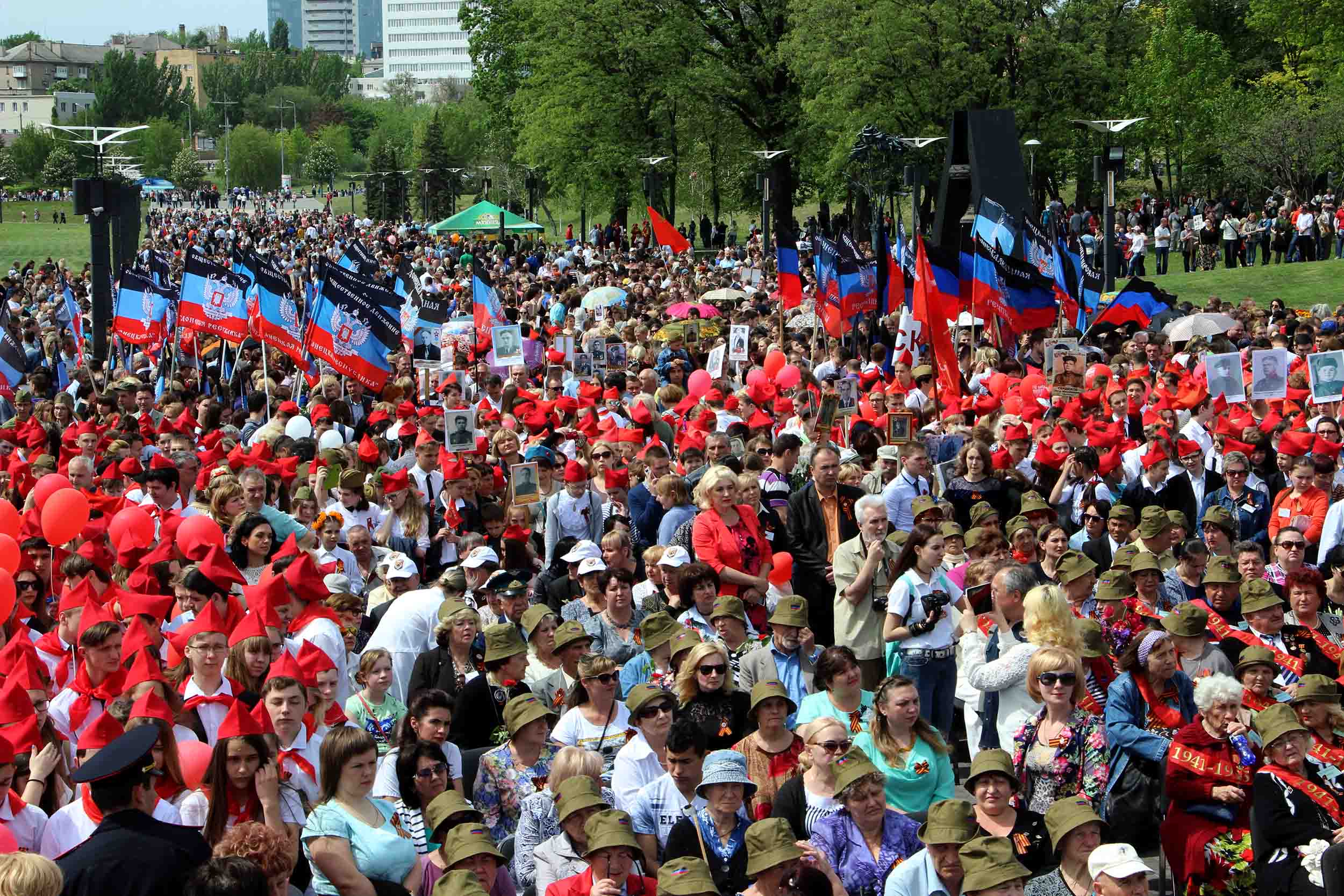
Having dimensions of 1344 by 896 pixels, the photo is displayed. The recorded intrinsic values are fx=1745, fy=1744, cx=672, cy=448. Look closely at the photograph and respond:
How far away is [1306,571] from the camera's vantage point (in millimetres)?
9180

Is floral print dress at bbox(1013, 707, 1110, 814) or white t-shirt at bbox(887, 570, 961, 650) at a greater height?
white t-shirt at bbox(887, 570, 961, 650)

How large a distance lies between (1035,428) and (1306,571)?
12.3ft

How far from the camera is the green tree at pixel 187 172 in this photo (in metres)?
138

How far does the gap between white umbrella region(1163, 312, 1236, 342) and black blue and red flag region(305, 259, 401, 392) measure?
8589 mm

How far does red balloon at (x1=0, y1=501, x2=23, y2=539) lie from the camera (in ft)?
35.4

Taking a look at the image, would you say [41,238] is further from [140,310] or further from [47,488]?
[47,488]

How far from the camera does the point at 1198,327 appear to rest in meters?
19.6

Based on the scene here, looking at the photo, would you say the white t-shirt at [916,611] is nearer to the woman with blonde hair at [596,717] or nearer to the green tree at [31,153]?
the woman with blonde hair at [596,717]

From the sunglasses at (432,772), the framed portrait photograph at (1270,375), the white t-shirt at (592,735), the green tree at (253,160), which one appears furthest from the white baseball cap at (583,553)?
the green tree at (253,160)

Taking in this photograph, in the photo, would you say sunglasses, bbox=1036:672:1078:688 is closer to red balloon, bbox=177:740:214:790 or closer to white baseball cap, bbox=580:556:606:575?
white baseball cap, bbox=580:556:606:575

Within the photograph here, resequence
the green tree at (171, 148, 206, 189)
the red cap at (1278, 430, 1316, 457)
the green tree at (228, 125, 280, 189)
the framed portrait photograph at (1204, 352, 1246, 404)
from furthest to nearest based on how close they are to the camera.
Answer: the green tree at (228, 125, 280, 189)
the green tree at (171, 148, 206, 189)
the framed portrait photograph at (1204, 352, 1246, 404)
the red cap at (1278, 430, 1316, 457)

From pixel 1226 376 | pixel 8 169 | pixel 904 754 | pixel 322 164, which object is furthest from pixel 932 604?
pixel 322 164

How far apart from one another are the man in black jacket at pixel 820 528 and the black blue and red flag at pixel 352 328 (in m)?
7.51

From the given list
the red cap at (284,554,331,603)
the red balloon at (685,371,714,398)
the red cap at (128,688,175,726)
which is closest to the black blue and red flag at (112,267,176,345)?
the red balloon at (685,371,714,398)
